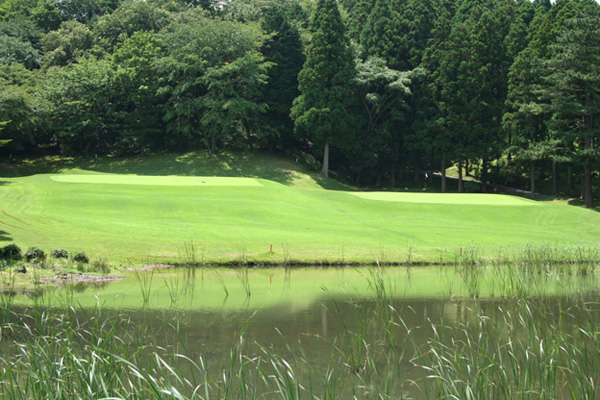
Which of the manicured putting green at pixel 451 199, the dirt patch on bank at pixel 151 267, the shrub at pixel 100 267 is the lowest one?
the dirt patch on bank at pixel 151 267

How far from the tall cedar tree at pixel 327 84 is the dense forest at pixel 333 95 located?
122 millimetres

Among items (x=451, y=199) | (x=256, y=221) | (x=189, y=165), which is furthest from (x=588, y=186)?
(x=189, y=165)

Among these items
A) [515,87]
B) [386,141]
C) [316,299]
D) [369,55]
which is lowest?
[316,299]

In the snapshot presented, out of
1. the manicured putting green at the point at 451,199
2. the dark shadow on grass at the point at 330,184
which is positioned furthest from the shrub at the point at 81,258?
the dark shadow on grass at the point at 330,184

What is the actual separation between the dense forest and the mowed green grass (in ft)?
48.6

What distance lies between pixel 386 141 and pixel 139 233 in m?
36.1

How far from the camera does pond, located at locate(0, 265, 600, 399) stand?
22.7ft

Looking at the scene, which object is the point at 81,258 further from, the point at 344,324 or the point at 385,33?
the point at 385,33

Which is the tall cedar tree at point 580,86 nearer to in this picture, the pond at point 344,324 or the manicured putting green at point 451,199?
the manicured putting green at point 451,199

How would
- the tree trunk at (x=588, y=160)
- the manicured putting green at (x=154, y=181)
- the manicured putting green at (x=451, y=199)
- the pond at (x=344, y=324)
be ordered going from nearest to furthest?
the pond at (x=344, y=324), the manicured putting green at (x=154, y=181), the manicured putting green at (x=451, y=199), the tree trunk at (x=588, y=160)

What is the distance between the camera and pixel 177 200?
30.6m

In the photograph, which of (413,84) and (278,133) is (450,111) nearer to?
(413,84)

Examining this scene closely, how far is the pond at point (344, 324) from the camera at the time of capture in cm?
691

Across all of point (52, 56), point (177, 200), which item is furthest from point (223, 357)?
point (52, 56)
